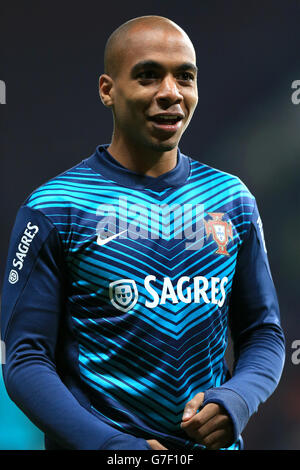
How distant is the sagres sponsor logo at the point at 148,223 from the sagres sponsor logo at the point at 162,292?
0.25 feet

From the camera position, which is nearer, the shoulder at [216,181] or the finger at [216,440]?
the finger at [216,440]

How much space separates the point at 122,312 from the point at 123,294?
35 millimetres

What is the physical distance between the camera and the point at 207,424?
1.15 meters

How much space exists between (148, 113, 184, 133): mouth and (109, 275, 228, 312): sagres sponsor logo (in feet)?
0.96

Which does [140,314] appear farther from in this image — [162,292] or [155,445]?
[155,445]

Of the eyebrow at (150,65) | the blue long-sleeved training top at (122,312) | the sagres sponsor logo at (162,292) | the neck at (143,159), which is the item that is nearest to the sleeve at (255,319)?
the blue long-sleeved training top at (122,312)

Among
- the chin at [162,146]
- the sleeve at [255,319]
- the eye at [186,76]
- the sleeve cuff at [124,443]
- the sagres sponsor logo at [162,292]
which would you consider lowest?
the sleeve cuff at [124,443]

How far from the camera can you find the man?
1.22 m

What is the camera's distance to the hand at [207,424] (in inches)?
45.0

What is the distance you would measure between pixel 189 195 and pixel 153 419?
0.46 metres

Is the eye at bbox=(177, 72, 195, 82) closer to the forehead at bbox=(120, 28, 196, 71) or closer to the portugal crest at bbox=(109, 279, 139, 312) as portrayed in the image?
the forehead at bbox=(120, 28, 196, 71)

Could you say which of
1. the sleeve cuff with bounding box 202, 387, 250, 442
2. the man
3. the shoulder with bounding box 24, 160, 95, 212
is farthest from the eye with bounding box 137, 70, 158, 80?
the sleeve cuff with bounding box 202, 387, 250, 442

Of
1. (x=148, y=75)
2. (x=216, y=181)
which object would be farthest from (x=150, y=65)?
(x=216, y=181)

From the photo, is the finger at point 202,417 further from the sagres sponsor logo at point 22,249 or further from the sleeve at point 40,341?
the sagres sponsor logo at point 22,249
